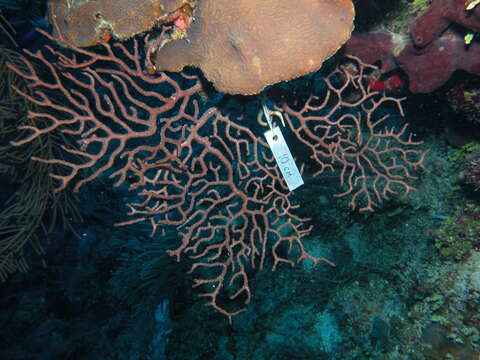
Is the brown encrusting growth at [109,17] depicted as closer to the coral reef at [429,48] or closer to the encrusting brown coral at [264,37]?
the encrusting brown coral at [264,37]

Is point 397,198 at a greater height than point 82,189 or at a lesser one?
lesser

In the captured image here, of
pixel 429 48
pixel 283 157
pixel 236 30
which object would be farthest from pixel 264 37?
pixel 429 48

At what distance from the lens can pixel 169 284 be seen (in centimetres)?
421

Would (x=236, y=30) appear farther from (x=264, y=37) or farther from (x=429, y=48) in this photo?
(x=429, y=48)

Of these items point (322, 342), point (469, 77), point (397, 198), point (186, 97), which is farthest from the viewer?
point (322, 342)

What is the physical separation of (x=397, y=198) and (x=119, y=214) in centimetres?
417

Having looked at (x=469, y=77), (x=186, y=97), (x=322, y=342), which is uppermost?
(x=186, y=97)

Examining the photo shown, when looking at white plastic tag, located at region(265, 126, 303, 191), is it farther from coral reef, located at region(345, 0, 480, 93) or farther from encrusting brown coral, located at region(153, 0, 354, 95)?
coral reef, located at region(345, 0, 480, 93)

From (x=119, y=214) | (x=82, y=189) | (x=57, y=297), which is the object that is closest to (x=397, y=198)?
(x=119, y=214)

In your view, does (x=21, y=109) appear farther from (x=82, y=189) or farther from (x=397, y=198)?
(x=397, y=198)

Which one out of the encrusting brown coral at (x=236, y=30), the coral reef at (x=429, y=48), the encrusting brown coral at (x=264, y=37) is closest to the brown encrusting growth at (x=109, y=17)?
the encrusting brown coral at (x=236, y=30)

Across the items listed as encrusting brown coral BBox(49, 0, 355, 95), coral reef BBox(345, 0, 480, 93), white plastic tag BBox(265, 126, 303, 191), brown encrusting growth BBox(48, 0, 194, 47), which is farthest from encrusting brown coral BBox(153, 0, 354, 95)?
coral reef BBox(345, 0, 480, 93)

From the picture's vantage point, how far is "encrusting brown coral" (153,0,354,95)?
1.86 meters

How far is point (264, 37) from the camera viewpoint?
1877 millimetres
